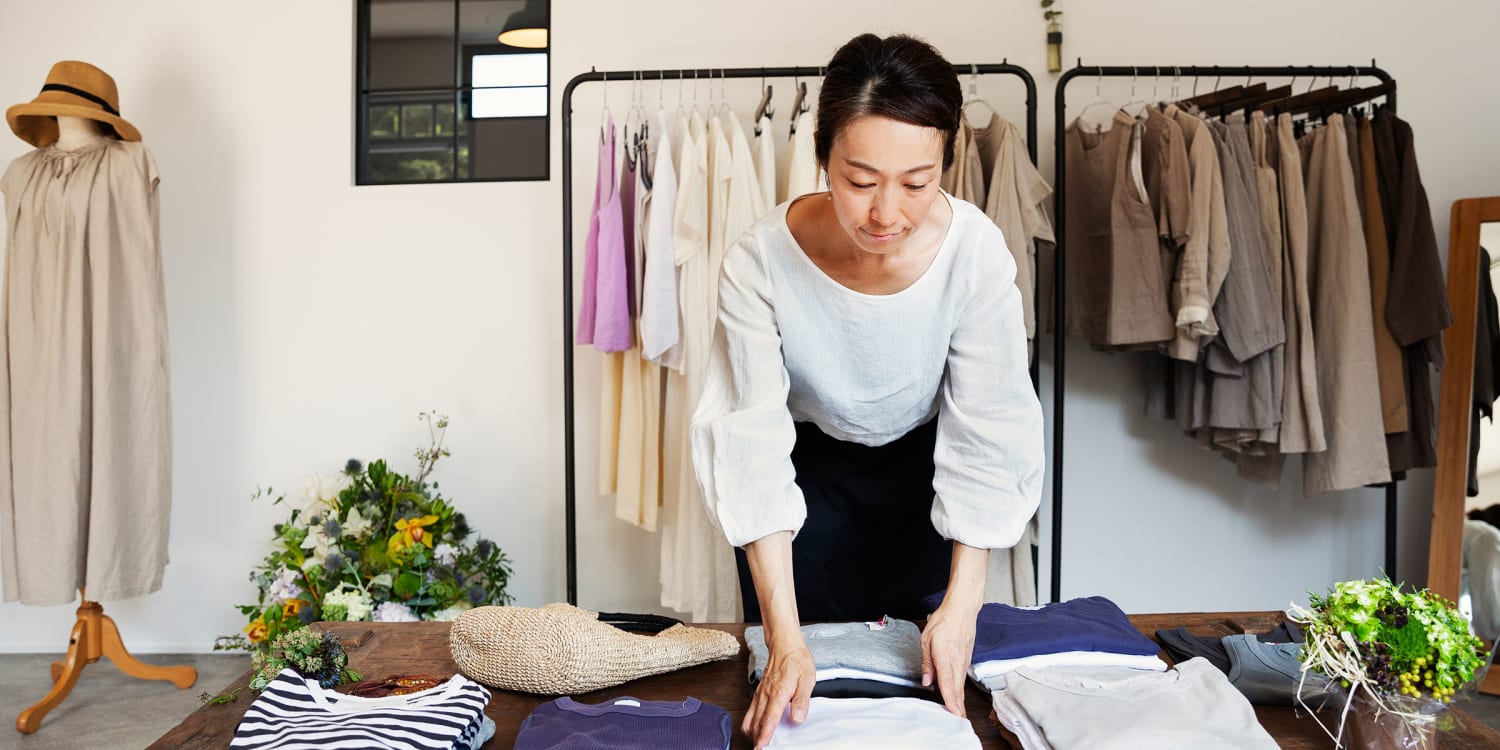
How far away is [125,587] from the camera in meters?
2.99

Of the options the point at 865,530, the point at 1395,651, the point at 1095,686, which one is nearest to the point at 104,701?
the point at 865,530

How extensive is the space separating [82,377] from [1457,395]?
3.87 m

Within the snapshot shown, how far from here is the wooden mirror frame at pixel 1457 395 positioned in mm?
3092

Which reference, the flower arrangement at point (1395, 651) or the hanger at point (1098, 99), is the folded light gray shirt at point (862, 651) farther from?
the hanger at point (1098, 99)

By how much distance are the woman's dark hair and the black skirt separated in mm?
647

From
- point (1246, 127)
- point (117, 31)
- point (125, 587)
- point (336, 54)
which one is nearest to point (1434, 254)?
point (1246, 127)

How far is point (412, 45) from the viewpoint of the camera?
11.8ft

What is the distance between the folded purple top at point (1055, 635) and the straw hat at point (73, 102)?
276cm

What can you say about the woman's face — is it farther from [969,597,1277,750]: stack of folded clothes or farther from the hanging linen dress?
the hanging linen dress

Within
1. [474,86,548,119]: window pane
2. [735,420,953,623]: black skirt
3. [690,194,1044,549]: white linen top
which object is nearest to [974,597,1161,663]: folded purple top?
[690,194,1044,549]: white linen top

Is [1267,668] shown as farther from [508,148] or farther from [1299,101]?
[508,148]

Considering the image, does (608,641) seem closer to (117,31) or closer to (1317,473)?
(1317,473)

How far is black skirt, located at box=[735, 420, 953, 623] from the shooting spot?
1.83 m

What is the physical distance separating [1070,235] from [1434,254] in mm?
937
